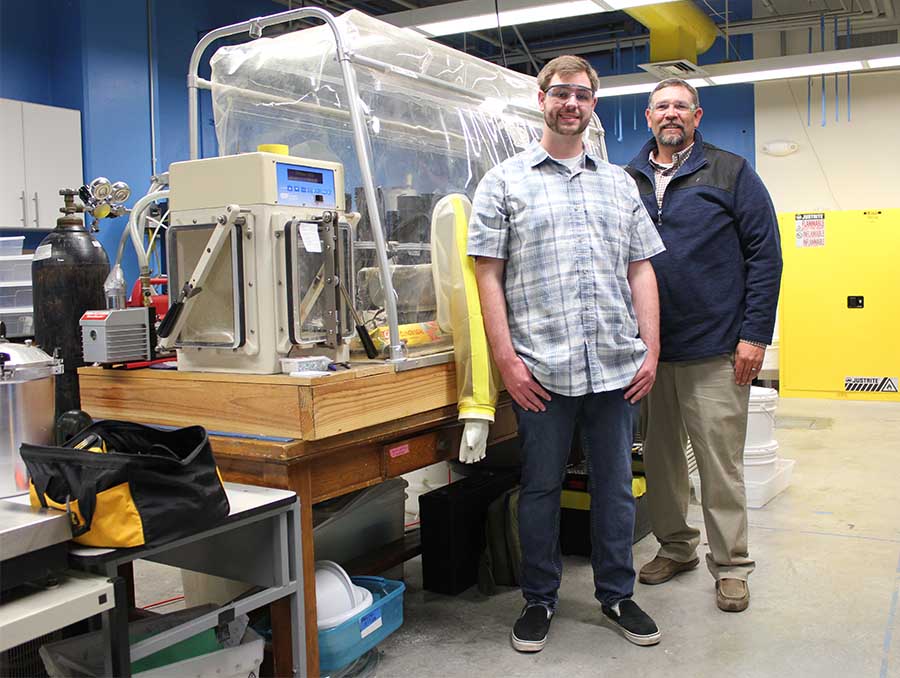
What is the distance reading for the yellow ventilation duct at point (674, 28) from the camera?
6.21 metres

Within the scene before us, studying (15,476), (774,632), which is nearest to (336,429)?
(15,476)

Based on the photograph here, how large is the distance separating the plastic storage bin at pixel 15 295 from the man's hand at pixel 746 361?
11.3 ft

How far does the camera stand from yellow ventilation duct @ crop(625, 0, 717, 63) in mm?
6211

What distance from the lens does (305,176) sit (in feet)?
6.96

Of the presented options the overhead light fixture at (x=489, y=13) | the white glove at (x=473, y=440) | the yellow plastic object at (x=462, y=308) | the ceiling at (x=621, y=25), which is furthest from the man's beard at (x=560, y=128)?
the ceiling at (x=621, y=25)

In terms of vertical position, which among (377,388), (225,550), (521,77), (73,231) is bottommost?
(225,550)

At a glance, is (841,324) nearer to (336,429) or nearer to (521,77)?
(521,77)

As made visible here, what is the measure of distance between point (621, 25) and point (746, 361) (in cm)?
635

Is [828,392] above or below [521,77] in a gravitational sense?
below

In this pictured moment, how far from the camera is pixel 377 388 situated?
2.12m

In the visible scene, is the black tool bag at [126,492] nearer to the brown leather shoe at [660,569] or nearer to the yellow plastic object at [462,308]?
the yellow plastic object at [462,308]

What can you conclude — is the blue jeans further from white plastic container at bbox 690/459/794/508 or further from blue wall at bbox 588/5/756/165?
blue wall at bbox 588/5/756/165

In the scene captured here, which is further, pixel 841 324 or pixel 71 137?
pixel 841 324

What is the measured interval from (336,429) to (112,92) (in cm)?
445
